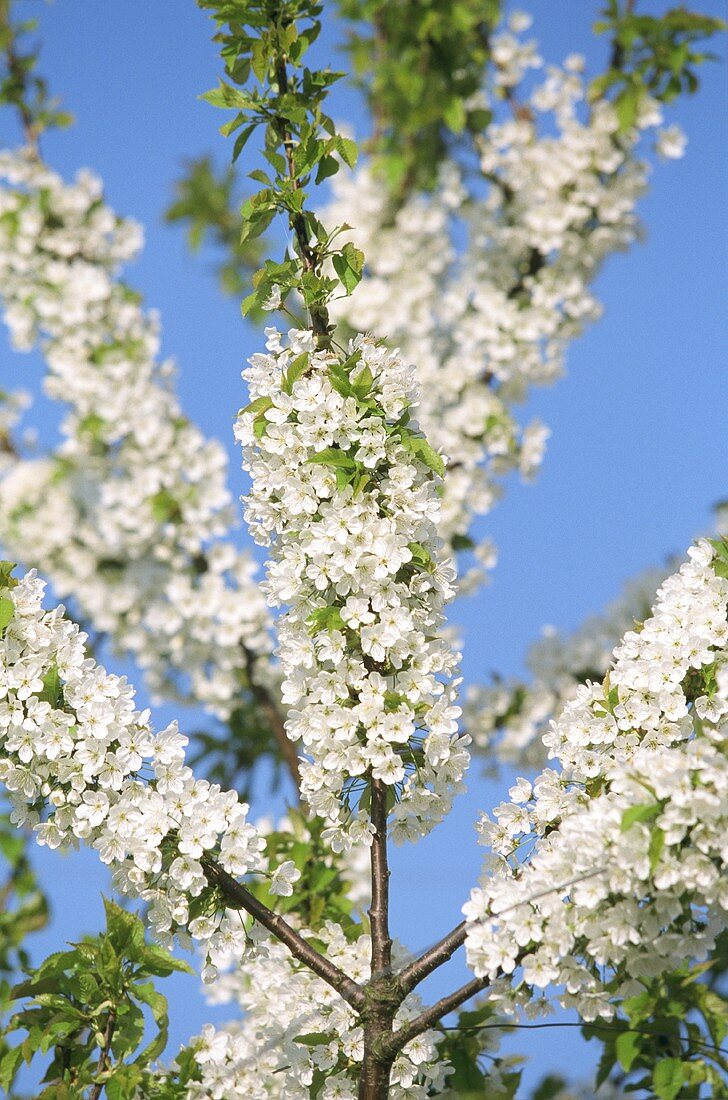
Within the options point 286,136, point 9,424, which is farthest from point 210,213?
point 286,136

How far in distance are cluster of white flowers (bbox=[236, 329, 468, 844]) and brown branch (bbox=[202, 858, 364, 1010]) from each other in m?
0.24

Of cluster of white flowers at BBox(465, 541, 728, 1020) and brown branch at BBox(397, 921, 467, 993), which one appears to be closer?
cluster of white flowers at BBox(465, 541, 728, 1020)

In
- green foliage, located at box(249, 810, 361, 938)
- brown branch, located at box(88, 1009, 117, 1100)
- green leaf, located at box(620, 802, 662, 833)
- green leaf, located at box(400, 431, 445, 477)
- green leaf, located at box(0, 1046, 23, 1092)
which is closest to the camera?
green leaf, located at box(620, 802, 662, 833)

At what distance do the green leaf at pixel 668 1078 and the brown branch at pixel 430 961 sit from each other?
583 millimetres

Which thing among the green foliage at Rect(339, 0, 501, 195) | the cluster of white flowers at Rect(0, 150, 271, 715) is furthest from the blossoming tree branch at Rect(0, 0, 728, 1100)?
the green foliage at Rect(339, 0, 501, 195)

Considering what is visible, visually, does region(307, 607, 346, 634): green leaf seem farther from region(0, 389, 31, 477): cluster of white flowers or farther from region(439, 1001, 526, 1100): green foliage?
region(0, 389, 31, 477): cluster of white flowers

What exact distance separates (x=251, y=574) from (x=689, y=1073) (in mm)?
3990

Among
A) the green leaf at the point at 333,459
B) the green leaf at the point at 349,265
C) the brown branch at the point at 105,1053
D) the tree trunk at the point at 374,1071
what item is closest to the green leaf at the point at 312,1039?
the tree trunk at the point at 374,1071

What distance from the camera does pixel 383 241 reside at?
25.1 feet

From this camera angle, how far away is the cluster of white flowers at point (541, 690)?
620cm

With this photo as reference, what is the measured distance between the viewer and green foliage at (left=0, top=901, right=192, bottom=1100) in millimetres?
2598

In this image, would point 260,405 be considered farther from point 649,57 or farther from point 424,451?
point 649,57

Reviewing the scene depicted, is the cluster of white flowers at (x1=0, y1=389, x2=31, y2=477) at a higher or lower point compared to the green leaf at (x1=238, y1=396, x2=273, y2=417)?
higher

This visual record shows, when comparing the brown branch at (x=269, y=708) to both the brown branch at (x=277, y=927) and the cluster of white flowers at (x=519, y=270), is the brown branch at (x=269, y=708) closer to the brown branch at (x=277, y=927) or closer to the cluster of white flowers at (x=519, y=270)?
the cluster of white flowers at (x=519, y=270)
